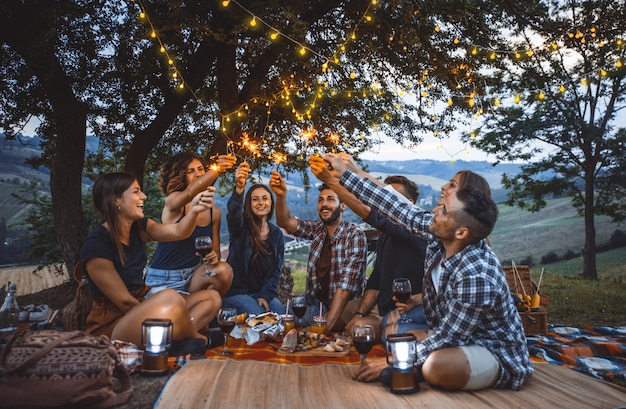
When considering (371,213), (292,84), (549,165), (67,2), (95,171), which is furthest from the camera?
(549,165)

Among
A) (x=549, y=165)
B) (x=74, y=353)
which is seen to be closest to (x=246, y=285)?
(x=74, y=353)

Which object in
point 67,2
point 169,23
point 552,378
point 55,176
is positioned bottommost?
point 552,378

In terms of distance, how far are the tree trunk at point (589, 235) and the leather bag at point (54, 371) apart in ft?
36.1

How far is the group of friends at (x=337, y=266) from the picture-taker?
2762 millimetres

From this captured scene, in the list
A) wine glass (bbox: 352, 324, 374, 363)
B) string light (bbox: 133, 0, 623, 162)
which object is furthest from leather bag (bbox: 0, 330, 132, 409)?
string light (bbox: 133, 0, 623, 162)

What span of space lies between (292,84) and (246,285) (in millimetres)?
2919

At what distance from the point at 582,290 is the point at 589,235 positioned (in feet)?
5.76

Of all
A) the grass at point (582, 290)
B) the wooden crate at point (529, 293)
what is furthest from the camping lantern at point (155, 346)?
the grass at point (582, 290)

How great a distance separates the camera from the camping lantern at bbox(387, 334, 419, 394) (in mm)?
2729

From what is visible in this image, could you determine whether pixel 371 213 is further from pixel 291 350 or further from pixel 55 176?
pixel 55 176

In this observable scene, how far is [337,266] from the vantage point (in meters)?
4.65

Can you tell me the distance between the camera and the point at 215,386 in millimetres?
2922

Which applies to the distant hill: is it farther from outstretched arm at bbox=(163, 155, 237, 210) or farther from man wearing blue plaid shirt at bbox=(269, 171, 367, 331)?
outstretched arm at bbox=(163, 155, 237, 210)

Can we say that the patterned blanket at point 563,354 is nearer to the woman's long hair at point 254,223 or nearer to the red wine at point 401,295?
the red wine at point 401,295
